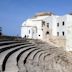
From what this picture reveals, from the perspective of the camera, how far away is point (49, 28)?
40938 mm

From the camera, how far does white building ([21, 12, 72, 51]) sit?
3684cm

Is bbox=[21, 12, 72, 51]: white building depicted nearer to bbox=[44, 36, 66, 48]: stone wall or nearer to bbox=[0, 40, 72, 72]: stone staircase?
bbox=[44, 36, 66, 48]: stone wall

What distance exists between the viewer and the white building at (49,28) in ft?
121

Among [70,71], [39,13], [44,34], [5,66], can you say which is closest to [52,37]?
[44,34]

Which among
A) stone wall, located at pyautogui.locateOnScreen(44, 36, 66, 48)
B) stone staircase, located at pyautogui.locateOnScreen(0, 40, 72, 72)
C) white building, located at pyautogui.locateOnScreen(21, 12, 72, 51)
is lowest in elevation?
stone staircase, located at pyautogui.locateOnScreen(0, 40, 72, 72)

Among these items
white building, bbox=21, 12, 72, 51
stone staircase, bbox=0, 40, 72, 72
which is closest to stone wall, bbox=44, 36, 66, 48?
white building, bbox=21, 12, 72, 51

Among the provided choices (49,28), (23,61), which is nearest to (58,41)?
(49,28)

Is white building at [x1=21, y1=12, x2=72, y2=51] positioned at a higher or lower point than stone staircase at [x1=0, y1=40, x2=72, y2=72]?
higher

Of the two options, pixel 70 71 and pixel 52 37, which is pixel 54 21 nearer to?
pixel 52 37

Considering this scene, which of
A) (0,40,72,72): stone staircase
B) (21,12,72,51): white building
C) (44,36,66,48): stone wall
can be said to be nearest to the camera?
(0,40,72,72): stone staircase

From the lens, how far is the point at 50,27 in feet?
134

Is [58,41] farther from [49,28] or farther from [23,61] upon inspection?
[23,61]

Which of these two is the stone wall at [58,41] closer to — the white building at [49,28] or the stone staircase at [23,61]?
the white building at [49,28]

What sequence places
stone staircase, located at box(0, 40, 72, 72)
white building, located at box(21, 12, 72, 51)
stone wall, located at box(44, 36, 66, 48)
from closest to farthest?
stone staircase, located at box(0, 40, 72, 72), stone wall, located at box(44, 36, 66, 48), white building, located at box(21, 12, 72, 51)
